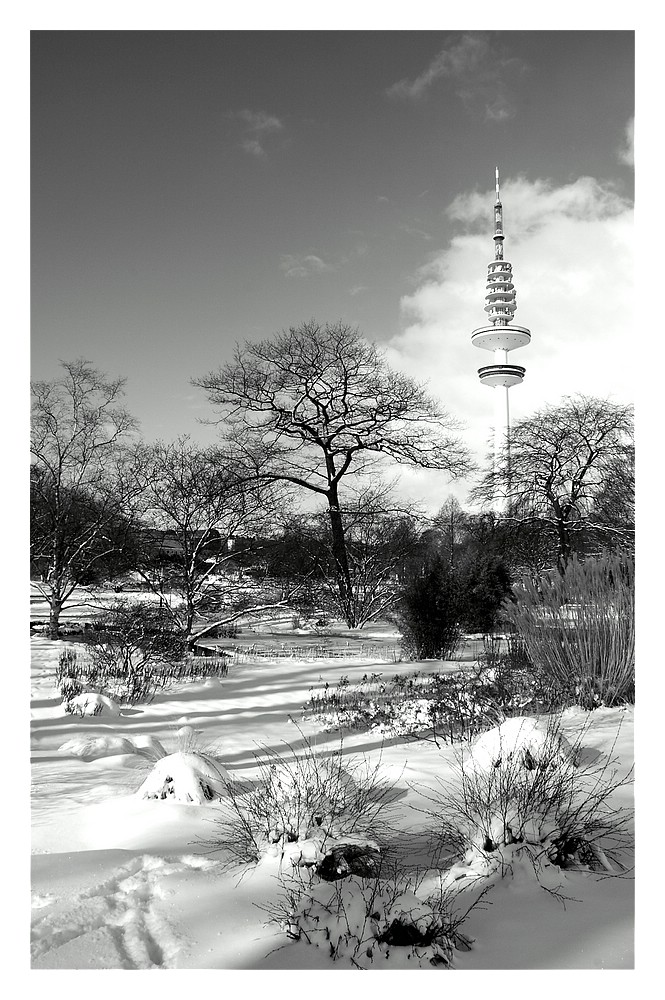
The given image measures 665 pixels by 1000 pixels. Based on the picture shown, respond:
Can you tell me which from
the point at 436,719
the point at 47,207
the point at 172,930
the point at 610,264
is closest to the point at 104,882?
the point at 172,930

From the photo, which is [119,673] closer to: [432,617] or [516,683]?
[516,683]

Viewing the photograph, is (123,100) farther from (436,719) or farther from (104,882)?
(436,719)

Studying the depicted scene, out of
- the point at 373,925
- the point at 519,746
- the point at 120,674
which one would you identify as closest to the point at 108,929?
the point at 373,925

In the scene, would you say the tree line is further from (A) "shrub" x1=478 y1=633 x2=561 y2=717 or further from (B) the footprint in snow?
(B) the footprint in snow

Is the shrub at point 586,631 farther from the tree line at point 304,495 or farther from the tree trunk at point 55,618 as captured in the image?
the tree trunk at point 55,618

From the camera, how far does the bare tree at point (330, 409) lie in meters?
15.1

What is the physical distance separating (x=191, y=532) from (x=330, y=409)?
22.0 ft

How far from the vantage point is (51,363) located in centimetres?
969

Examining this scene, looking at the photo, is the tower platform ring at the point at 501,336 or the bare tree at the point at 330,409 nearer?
the bare tree at the point at 330,409

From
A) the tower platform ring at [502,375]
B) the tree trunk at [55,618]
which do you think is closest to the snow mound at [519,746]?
the tree trunk at [55,618]

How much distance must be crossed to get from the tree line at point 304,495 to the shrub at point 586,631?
83.4 inches

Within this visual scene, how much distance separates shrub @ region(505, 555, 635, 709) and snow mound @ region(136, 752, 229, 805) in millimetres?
3545

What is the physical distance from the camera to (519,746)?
11.5 feet

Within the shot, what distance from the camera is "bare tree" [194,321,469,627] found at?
1513 cm
